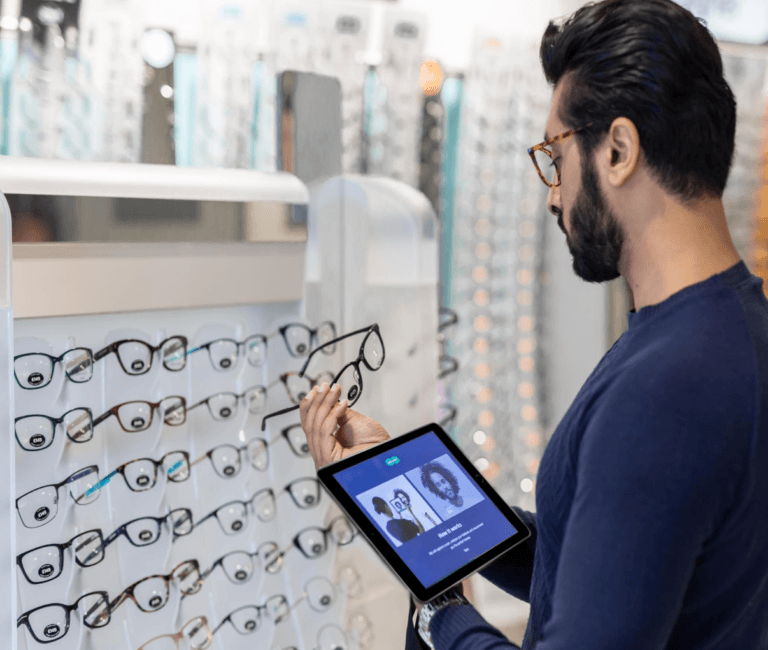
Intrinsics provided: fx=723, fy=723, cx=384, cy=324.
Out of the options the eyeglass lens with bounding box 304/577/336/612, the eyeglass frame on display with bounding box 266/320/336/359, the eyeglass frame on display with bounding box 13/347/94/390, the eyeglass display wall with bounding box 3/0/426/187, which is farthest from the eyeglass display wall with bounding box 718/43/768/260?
the eyeglass frame on display with bounding box 13/347/94/390

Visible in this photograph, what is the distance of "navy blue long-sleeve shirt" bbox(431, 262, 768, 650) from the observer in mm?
506

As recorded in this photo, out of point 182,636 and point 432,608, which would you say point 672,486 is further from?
point 182,636

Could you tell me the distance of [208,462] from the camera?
38.7 inches

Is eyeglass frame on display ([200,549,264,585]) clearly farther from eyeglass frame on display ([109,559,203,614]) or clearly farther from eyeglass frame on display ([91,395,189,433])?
eyeglass frame on display ([91,395,189,433])

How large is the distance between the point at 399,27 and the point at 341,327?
2.47ft

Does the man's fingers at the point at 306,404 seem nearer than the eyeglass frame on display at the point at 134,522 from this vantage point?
Yes

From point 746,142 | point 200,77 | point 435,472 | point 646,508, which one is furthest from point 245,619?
point 746,142

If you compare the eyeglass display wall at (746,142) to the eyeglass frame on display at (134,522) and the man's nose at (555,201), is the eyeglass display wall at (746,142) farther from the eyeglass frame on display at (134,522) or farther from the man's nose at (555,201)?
the eyeglass frame on display at (134,522)

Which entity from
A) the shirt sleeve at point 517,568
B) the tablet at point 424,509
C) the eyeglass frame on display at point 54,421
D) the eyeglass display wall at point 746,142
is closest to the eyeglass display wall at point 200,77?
the eyeglass frame on display at point 54,421

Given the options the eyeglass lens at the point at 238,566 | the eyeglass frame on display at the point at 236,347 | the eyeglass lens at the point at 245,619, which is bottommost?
the eyeglass lens at the point at 245,619

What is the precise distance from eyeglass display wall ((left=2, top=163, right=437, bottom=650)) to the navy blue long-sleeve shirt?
1.26ft

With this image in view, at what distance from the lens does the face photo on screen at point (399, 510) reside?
662 millimetres

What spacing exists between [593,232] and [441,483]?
294mm

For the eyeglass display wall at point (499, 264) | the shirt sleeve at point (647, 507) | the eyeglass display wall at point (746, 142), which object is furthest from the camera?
the eyeglass display wall at point (746, 142)
